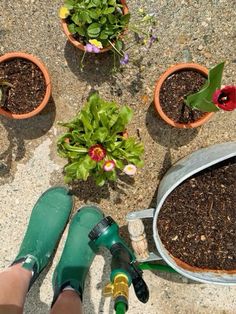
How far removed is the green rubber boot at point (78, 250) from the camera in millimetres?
1938

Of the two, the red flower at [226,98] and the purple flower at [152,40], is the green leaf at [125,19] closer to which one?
the purple flower at [152,40]

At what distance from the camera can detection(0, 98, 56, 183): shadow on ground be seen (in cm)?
195

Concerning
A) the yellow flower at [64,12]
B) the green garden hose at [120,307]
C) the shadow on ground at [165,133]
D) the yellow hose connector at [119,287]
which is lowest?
the green garden hose at [120,307]

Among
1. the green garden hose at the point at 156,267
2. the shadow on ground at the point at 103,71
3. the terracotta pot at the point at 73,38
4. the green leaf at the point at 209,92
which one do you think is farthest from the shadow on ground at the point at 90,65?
the green garden hose at the point at 156,267

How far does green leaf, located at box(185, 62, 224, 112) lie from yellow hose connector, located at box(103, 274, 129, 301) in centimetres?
67

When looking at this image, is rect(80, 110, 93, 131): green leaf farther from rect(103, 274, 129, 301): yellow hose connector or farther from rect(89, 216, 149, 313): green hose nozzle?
rect(103, 274, 129, 301): yellow hose connector

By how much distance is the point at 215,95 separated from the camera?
1406mm

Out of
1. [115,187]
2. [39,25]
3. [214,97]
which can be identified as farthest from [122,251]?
[39,25]

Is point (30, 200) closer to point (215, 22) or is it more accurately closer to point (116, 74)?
point (116, 74)

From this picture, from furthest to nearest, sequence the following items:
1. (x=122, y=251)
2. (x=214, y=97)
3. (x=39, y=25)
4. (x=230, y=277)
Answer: (x=39, y=25) → (x=122, y=251) → (x=230, y=277) → (x=214, y=97)

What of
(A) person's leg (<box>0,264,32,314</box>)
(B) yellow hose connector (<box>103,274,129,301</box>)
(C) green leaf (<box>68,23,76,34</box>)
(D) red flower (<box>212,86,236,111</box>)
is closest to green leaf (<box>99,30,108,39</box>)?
(C) green leaf (<box>68,23,76,34</box>)

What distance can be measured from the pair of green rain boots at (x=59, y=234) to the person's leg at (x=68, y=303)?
9 cm

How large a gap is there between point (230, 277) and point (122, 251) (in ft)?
1.41

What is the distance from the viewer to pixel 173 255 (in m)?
1.74
